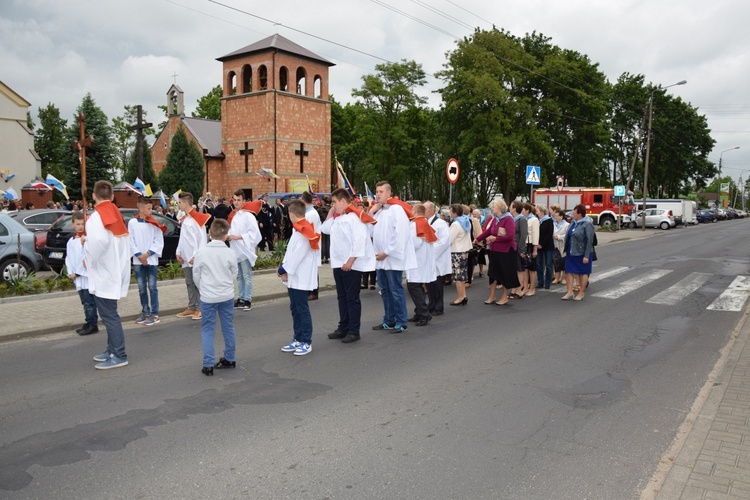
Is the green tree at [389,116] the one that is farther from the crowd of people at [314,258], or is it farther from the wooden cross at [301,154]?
the crowd of people at [314,258]

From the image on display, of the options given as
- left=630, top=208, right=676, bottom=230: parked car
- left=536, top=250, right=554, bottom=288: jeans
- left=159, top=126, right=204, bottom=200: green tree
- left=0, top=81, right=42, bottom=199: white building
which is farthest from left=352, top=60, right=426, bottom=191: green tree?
left=536, top=250, right=554, bottom=288: jeans

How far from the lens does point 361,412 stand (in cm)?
505

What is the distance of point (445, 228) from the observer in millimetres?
9961

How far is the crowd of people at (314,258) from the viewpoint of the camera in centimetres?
636

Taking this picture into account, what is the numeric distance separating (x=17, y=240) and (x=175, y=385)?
8431mm

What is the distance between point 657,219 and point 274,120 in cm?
2985

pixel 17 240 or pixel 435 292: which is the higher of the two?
pixel 17 240

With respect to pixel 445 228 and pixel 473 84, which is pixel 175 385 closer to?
pixel 445 228

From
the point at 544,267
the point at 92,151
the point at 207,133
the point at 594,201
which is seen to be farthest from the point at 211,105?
the point at 544,267

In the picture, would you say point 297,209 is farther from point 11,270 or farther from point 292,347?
point 11,270

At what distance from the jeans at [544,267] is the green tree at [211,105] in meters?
63.2

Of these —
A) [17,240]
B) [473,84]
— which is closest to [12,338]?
[17,240]

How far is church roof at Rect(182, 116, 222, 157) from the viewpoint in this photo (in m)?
51.5

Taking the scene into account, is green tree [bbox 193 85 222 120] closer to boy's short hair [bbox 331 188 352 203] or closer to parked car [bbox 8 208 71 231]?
parked car [bbox 8 208 71 231]
